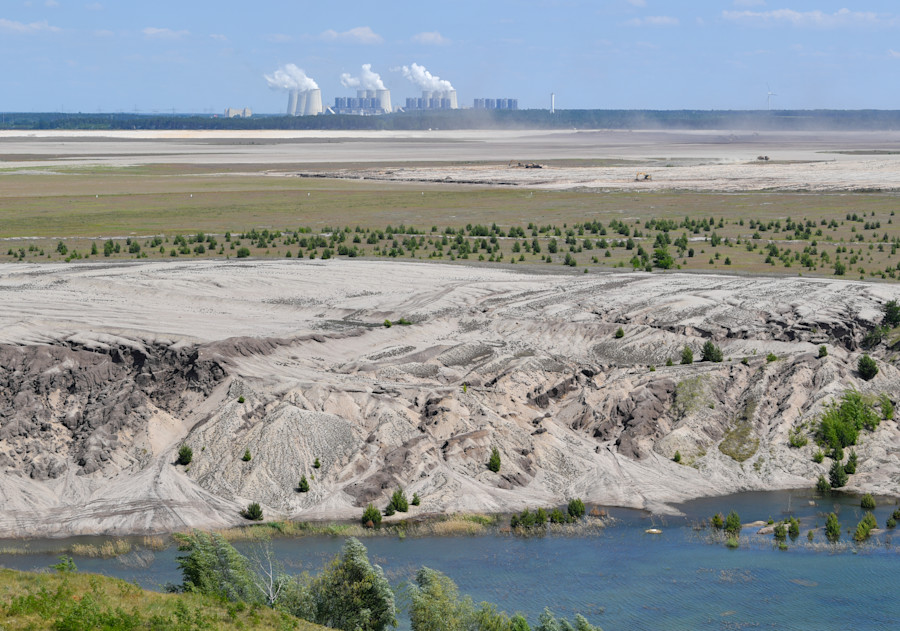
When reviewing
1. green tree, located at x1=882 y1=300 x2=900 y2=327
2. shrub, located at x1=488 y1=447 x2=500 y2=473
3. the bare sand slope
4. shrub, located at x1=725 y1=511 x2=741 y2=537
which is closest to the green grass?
the bare sand slope

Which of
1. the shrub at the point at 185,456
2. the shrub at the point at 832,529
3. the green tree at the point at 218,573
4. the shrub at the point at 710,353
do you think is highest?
the shrub at the point at 710,353

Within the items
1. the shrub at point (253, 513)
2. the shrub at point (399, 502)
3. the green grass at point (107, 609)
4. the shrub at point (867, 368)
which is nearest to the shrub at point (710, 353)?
the shrub at point (867, 368)

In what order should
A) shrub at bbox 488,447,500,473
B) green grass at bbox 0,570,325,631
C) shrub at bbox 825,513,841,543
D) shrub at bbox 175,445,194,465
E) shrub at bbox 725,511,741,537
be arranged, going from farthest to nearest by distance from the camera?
shrub at bbox 488,447,500,473
shrub at bbox 175,445,194,465
shrub at bbox 725,511,741,537
shrub at bbox 825,513,841,543
green grass at bbox 0,570,325,631

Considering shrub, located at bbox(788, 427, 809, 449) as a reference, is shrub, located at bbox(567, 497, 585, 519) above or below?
below

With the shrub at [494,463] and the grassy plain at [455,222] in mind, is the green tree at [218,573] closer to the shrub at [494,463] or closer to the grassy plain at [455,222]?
the shrub at [494,463]

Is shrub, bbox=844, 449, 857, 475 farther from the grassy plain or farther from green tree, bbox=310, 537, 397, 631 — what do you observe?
the grassy plain

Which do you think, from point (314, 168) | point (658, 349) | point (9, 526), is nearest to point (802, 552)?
point (658, 349)

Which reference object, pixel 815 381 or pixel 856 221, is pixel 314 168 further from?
pixel 815 381
